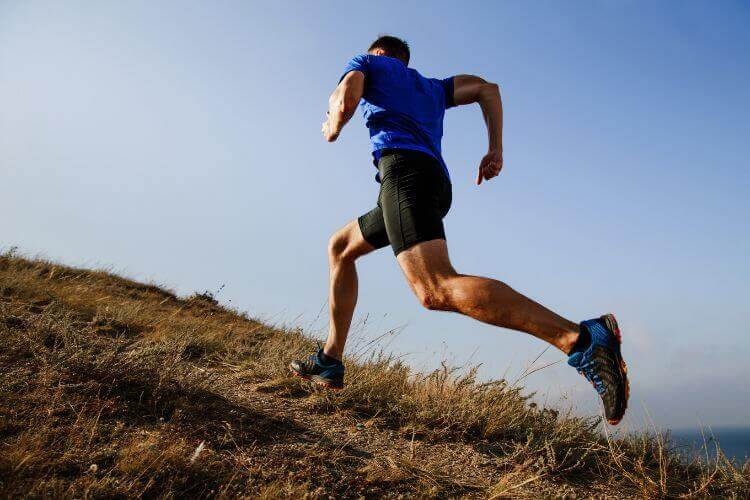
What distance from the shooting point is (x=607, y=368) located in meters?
2.04

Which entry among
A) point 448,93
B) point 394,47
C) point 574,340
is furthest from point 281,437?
point 394,47

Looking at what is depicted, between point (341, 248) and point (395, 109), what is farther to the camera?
point (341, 248)

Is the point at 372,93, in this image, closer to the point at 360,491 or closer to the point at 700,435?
the point at 360,491

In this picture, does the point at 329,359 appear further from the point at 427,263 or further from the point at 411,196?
the point at 411,196

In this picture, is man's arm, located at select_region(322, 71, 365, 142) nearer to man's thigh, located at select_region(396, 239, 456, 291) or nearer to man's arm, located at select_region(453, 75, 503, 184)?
man's thigh, located at select_region(396, 239, 456, 291)

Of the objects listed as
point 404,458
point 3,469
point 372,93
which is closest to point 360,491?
point 404,458

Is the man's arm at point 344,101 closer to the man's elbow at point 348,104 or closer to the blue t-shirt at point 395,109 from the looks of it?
the man's elbow at point 348,104

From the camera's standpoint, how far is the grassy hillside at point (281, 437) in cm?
196

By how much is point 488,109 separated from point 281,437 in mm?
2250

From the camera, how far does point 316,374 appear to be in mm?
3160

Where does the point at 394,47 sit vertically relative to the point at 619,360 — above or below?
above

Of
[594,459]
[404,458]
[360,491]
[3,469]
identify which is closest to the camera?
[3,469]

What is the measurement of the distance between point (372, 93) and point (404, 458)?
191cm

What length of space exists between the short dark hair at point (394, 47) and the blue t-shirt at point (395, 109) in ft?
1.25
